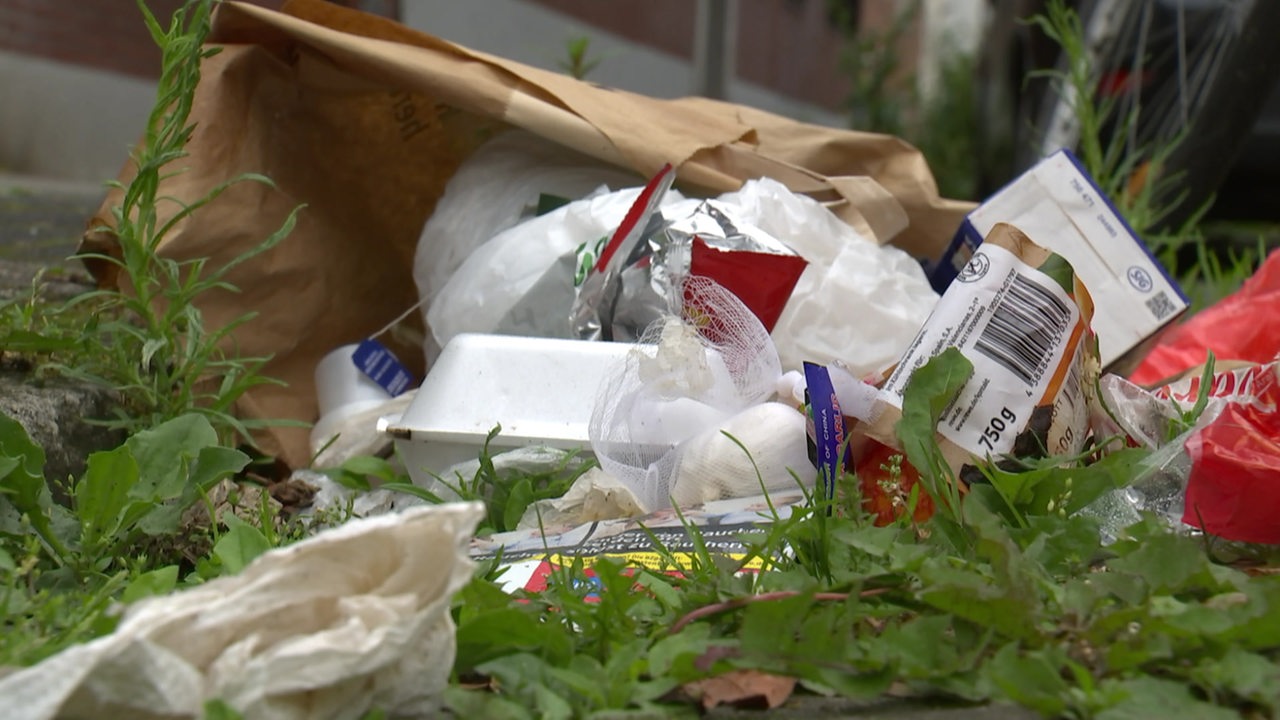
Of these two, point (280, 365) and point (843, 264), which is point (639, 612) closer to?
point (843, 264)

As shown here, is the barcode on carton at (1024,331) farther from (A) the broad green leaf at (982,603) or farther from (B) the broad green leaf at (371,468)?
(B) the broad green leaf at (371,468)

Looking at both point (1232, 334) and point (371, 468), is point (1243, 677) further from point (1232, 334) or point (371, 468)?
point (1232, 334)

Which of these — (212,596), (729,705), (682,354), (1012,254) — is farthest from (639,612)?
(1012,254)

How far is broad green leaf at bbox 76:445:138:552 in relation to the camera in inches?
51.7

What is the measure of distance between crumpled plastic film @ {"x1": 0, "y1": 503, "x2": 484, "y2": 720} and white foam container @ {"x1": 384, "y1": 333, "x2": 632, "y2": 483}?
77 cm

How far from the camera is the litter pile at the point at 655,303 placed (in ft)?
4.66

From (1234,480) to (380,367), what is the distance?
1.34 m

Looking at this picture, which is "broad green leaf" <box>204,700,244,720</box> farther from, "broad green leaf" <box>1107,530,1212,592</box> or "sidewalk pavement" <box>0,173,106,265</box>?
"sidewalk pavement" <box>0,173,106,265</box>

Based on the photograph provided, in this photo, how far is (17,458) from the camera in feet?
4.24

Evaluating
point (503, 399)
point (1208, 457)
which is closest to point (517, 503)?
point (503, 399)

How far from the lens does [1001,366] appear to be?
1399 mm

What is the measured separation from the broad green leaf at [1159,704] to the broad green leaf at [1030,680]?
3cm

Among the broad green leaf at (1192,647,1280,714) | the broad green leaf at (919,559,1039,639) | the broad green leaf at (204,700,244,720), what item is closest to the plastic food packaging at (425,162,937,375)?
the broad green leaf at (919,559,1039,639)

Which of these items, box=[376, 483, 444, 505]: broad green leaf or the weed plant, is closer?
box=[376, 483, 444, 505]: broad green leaf
